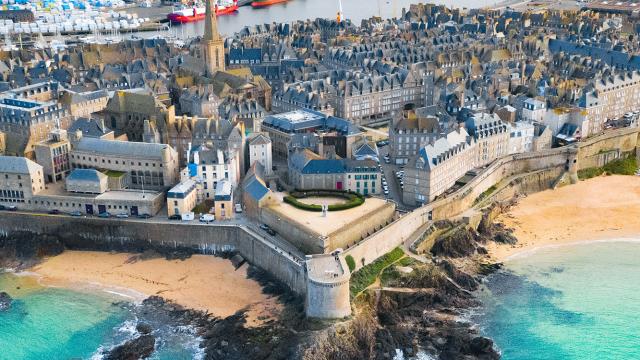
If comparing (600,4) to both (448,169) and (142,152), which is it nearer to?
(448,169)

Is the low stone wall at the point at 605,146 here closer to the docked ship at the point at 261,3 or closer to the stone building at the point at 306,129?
the stone building at the point at 306,129

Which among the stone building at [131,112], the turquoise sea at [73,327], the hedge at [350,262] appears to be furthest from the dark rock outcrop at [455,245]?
the stone building at [131,112]

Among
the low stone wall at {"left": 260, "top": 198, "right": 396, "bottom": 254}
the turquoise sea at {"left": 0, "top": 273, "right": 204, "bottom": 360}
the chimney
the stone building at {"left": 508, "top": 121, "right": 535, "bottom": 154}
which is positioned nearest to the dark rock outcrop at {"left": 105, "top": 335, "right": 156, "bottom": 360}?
the turquoise sea at {"left": 0, "top": 273, "right": 204, "bottom": 360}

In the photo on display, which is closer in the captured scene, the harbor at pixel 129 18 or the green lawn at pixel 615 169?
the green lawn at pixel 615 169

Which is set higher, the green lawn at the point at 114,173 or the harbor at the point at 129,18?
the harbor at the point at 129,18

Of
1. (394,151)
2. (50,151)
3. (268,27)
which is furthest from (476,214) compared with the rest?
(268,27)

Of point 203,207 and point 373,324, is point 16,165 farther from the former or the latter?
point 373,324

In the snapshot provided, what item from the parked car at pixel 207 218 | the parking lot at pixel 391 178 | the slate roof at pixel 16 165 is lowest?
the parked car at pixel 207 218
